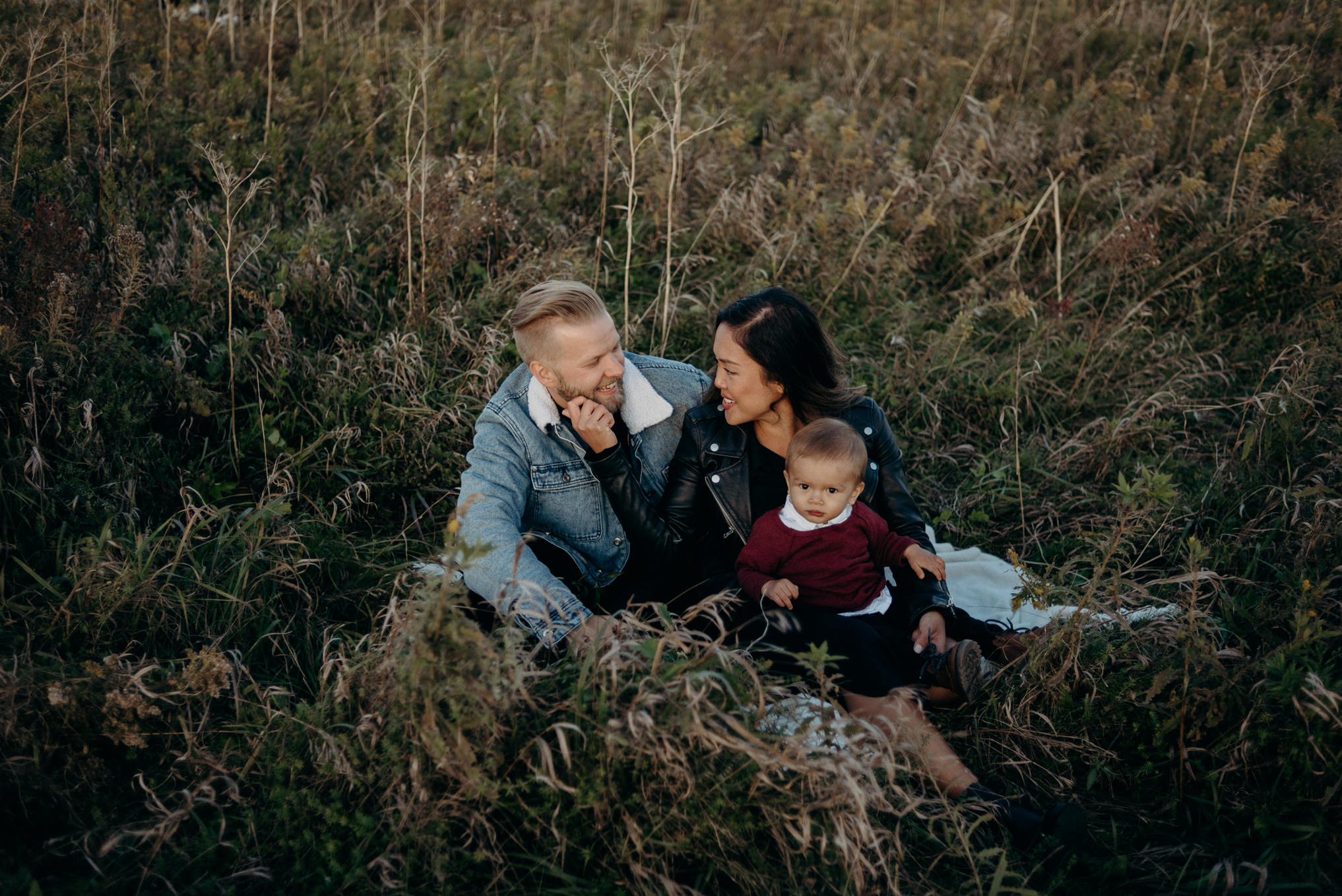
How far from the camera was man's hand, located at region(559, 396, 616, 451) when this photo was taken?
3168mm

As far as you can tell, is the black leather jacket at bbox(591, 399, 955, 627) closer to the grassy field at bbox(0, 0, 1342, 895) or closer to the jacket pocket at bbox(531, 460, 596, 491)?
the jacket pocket at bbox(531, 460, 596, 491)

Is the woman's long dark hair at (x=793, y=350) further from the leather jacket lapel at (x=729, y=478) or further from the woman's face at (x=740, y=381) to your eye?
the leather jacket lapel at (x=729, y=478)

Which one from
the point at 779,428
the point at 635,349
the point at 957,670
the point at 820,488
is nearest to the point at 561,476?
the point at 779,428

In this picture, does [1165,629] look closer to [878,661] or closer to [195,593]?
[878,661]

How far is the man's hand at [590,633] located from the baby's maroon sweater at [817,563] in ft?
1.93

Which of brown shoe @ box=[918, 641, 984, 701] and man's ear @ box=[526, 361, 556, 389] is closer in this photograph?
brown shoe @ box=[918, 641, 984, 701]

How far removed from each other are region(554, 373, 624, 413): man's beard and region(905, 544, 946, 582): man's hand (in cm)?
124

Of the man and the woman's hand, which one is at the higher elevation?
the man

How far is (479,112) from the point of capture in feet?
18.4

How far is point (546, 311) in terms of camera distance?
3250 mm

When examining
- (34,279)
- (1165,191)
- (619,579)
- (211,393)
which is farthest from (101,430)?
(1165,191)

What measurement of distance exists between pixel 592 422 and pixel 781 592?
90 cm

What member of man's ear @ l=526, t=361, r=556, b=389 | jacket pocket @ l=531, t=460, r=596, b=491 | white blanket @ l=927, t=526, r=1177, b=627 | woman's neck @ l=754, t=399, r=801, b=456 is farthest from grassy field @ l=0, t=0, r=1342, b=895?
woman's neck @ l=754, t=399, r=801, b=456

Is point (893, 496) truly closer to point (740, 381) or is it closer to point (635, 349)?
point (740, 381)
